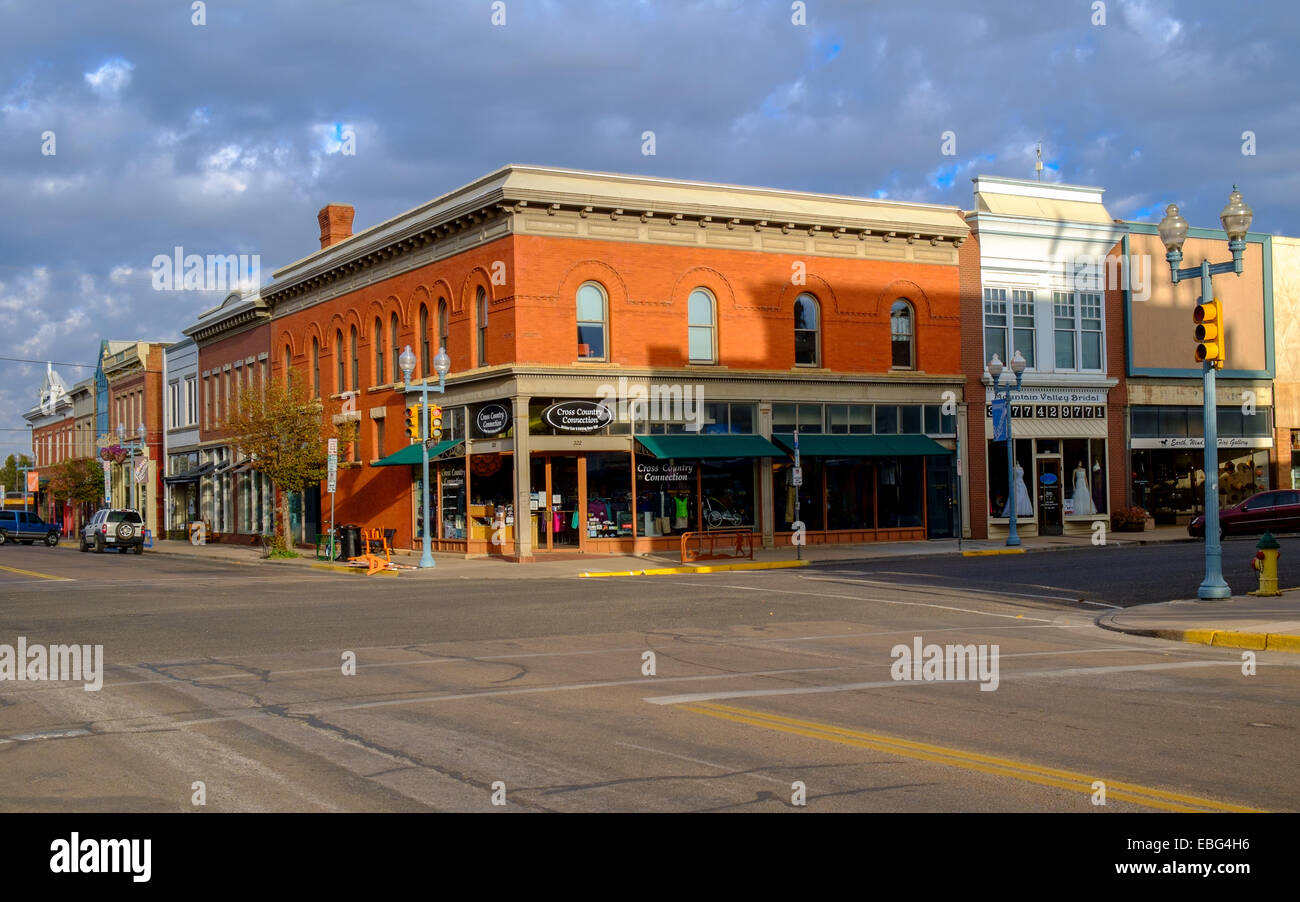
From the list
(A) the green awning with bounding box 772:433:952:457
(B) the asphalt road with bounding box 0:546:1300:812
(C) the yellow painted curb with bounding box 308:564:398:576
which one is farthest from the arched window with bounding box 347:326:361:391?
(B) the asphalt road with bounding box 0:546:1300:812

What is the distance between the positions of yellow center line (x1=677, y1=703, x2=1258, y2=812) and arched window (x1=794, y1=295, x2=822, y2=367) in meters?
27.2

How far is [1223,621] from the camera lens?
630 inches

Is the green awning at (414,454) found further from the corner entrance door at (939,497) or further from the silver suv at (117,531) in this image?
the silver suv at (117,531)

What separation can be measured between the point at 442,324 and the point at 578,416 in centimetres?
637

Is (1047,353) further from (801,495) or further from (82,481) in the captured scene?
(82,481)

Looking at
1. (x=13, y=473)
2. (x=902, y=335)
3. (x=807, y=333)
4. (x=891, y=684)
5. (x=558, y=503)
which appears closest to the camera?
(x=891, y=684)

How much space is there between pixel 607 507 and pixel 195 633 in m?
18.5

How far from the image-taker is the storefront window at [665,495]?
34.3 m

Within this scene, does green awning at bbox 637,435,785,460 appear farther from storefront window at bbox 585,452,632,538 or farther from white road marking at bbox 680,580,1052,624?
white road marking at bbox 680,580,1052,624

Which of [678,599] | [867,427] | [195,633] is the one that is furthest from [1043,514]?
[195,633]

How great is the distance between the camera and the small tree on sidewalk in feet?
126

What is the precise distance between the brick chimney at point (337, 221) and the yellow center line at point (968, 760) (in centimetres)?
4081

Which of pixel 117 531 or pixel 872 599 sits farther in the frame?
pixel 117 531

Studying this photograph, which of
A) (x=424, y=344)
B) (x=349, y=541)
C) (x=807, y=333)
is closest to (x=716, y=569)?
(x=807, y=333)
